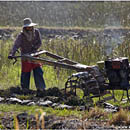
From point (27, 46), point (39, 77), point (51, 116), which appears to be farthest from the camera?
point (39, 77)

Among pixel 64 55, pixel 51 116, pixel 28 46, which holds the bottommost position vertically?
pixel 51 116

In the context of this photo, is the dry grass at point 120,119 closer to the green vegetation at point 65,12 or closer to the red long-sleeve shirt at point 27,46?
the red long-sleeve shirt at point 27,46

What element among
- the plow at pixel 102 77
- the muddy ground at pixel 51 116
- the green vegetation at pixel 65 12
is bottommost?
the muddy ground at pixel 51 116

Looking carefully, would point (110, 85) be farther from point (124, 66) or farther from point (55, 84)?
point (55, 84)

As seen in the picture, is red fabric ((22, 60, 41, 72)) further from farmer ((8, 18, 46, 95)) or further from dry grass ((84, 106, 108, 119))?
dry grass ((84, 106, 108, 119))

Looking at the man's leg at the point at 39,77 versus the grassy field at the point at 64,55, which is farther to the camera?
the grassy field at the point at 64,55

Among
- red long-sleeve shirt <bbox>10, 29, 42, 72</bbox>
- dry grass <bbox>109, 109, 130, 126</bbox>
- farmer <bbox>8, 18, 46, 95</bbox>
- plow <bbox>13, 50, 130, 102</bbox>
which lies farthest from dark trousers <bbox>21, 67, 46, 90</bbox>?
dry grass <bbox>109, 109, 130, 126</bbox>

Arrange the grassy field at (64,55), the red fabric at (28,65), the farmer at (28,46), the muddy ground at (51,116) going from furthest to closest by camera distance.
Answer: the grassy field at (64,55) → the red fabric at (28,65) → the farmer at (28,46) → the muddy ground at (51,116)

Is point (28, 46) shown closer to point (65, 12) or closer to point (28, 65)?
point (28, 65)

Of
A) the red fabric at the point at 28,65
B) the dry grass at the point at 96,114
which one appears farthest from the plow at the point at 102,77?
the red fabric at the point at 28,65

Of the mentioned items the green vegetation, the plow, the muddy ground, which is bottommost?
the muddy ground

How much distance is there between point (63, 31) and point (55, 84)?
12.7m

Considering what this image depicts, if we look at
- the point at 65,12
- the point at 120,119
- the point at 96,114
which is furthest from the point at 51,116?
the point at 65,12

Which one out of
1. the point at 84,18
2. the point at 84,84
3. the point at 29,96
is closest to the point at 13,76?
the point at 29,96
